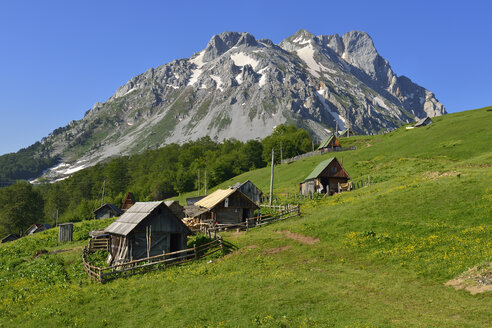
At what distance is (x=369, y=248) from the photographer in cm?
2631

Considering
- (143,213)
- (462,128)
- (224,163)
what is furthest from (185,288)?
(224,163)

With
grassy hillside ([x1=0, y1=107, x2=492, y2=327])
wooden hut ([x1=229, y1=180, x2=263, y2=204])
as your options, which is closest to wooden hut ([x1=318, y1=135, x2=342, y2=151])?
wooden hut ([x1=229, y1=180, x2=263, y2=204])

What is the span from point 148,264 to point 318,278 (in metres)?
13.4

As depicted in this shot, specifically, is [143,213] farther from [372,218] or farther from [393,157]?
[393,157]

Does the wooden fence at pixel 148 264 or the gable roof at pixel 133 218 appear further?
the gable roof at pixel 133 218

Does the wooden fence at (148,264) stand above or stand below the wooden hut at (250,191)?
below

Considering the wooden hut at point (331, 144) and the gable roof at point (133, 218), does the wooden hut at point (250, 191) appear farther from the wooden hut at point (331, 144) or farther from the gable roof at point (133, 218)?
the wooden hut at point (331, 144)

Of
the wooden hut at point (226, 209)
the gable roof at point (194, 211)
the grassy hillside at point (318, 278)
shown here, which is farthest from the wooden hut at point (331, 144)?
the grassy hillside at point (318, 278)

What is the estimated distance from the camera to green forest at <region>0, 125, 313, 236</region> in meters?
101

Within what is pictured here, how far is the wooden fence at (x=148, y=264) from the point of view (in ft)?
82.9

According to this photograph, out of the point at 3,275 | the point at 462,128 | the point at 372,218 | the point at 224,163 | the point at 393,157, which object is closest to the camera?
the point at 3,275

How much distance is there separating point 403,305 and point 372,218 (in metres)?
16.1

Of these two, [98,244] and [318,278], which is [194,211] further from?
[318,278]

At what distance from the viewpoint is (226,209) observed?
147ft
